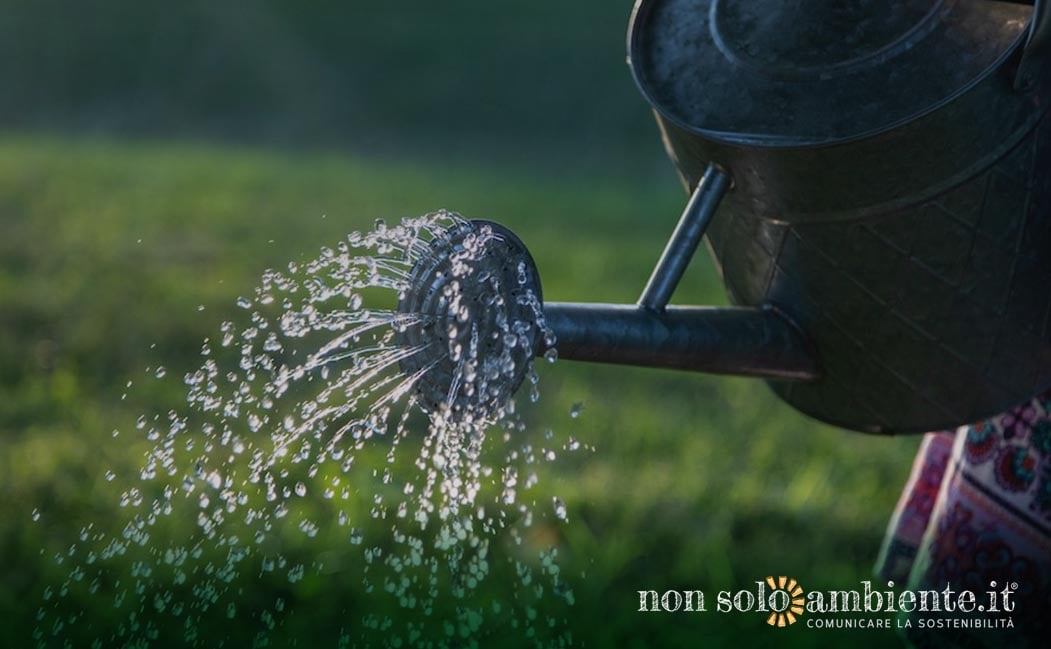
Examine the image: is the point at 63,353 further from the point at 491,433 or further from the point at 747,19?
the point at 747,19

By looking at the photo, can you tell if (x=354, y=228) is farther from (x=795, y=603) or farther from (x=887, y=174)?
(x=887, y=174)

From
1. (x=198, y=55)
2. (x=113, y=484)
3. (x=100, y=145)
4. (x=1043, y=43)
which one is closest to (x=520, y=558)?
(x=113, y=484)

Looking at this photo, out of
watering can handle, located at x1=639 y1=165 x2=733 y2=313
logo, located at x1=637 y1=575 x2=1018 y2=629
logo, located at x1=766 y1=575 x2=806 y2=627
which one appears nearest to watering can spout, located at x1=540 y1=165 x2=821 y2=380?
watering can handle, located at x1=639 y1=165 x2=733 y2=313

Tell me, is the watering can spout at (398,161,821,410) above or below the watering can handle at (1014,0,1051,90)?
below

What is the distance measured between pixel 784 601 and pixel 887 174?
1.26 metres

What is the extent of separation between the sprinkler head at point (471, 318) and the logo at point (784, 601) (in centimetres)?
135

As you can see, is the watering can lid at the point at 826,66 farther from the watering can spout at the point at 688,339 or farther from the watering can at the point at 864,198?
the watering can spout at the point at 688,339

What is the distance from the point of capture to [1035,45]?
170cm

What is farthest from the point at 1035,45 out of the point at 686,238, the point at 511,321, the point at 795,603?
the point at 795,603

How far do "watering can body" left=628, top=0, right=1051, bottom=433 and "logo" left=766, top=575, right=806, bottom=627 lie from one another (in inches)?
35.0

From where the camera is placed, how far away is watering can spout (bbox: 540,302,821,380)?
1.65m

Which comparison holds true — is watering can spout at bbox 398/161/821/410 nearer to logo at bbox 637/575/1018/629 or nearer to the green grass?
logo at bbox 637/575/1018/629

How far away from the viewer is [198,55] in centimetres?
909

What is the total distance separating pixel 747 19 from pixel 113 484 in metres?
1.86
